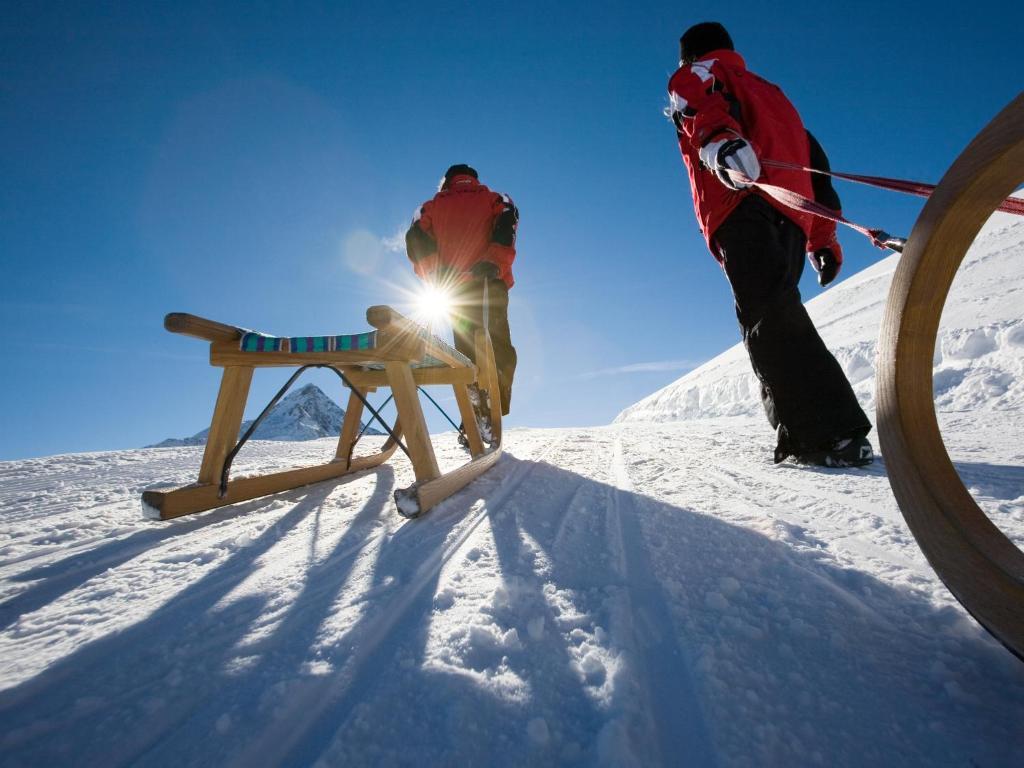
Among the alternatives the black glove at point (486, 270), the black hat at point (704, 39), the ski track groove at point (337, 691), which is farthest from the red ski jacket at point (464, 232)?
the ski track groove at point (337, 691)

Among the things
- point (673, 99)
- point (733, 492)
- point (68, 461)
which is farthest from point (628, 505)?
point (68, 461)

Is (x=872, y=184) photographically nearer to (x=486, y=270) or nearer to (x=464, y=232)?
(x=486, y=270)

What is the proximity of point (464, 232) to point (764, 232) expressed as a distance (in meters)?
2.40

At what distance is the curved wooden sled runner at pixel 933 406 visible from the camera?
0.38 m

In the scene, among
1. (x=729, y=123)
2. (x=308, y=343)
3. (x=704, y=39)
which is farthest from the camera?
(x=704, y=39)

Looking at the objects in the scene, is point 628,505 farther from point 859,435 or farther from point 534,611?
point 859,435

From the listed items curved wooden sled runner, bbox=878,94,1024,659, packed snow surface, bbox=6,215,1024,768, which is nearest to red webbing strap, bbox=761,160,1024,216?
curved wooden sled runner, bbox=878,94,1024,659

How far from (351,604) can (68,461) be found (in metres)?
3.14

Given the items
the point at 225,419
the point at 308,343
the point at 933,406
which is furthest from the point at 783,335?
the point at 225,419

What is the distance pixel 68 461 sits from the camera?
2.54 metres

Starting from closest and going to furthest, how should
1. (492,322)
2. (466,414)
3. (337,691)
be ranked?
(337,691)
(466,414)
(492,322)

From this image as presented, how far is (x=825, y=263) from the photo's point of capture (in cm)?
233

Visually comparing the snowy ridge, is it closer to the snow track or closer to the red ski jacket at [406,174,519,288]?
the snow track

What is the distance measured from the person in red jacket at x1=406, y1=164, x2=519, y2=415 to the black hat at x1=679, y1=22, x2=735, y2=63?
1.68m
